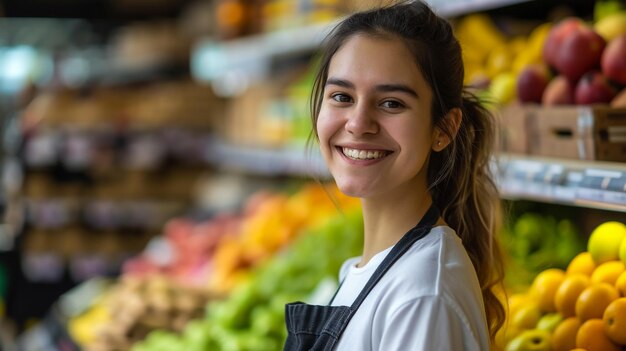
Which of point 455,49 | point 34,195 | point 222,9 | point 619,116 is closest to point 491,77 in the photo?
point 619,116

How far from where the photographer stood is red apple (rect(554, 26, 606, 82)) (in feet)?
6.69

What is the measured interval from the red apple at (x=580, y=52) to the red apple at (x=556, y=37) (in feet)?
0.09

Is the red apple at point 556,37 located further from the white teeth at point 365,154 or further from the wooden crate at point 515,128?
the white teeth at point 365,154

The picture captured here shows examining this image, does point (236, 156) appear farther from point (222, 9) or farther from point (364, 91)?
point (364, 91)

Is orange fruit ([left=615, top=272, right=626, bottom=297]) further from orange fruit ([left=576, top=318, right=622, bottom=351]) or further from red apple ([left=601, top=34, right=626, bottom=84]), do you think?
red apple ([left=601, top=34, right=626, bottom=84])

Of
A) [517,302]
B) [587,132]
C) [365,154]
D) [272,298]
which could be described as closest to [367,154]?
[365,154]

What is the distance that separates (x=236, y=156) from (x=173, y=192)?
4.55 ft

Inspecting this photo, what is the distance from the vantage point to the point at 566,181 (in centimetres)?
177

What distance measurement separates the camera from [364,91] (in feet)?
4.06

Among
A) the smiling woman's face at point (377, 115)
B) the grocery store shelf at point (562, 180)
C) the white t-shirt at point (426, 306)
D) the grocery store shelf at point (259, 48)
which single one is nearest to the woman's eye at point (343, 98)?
the smiling woman's face at point (377, 115)

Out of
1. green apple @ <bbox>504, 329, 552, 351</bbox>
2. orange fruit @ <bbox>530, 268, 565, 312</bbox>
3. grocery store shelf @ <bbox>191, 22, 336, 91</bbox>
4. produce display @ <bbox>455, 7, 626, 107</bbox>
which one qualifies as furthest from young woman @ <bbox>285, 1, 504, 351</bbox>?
grocery store shelf @ <bbox>191, 22, 336, 91</bbox>

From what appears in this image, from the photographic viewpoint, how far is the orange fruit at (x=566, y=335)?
1.51 metres

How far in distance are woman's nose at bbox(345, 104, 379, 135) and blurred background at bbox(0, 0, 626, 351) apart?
0.85ft

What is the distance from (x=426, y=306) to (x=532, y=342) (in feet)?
1.71
